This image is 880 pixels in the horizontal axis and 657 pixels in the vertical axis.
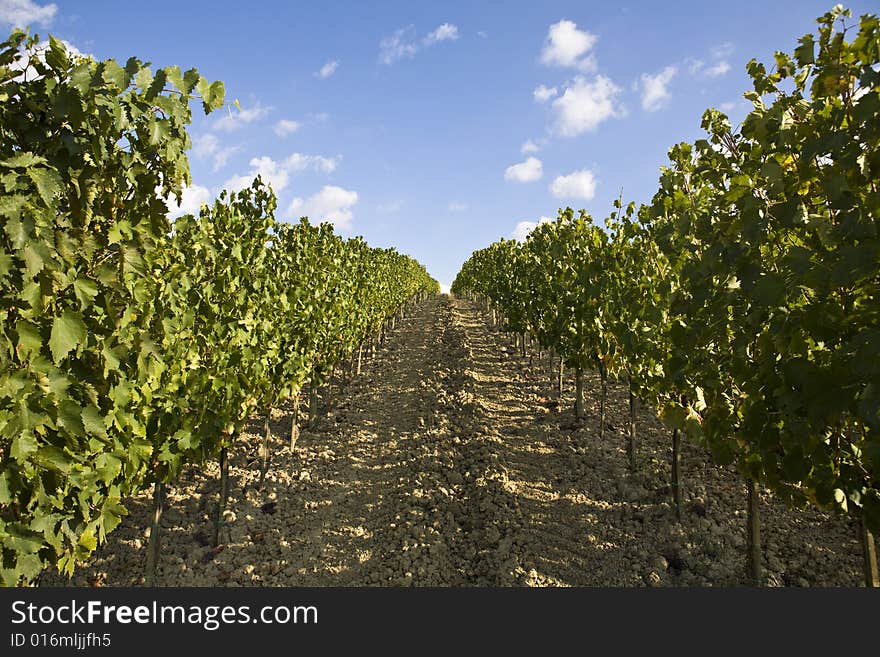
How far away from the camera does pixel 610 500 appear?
7.46m

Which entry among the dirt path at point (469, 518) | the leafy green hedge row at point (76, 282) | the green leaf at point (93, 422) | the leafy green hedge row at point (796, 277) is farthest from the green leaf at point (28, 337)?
the dirt path at point (469, 518)

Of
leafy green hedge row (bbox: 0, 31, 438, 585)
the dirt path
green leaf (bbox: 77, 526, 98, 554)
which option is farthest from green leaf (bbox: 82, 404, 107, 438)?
the dirt path

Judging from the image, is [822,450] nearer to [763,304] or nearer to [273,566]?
[763,304]

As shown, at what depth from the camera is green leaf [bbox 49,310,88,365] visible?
2633 mm

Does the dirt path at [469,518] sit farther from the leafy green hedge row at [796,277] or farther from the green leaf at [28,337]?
the green leaf at [28,337]

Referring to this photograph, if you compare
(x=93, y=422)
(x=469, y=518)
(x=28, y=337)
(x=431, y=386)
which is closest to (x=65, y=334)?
(x=28, y=337)

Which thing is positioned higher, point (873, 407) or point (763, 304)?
point (763, 304)

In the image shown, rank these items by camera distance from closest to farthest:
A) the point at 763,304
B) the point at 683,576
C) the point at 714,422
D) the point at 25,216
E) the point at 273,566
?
the point at 25,216 → the point at 763,304 → the point at 714,422 → the point at 683,576 → the point at 273,566

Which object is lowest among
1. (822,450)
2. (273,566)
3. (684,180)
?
(273,566)

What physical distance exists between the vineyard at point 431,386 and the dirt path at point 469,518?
0.14 ft

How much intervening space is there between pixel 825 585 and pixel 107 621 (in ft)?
20.9

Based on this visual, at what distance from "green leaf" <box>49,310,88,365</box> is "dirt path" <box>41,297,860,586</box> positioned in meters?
4.30

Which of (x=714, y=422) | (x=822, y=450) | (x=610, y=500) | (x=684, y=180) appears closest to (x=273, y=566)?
(x=610, y=500)

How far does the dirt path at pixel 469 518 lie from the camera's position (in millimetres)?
5820
